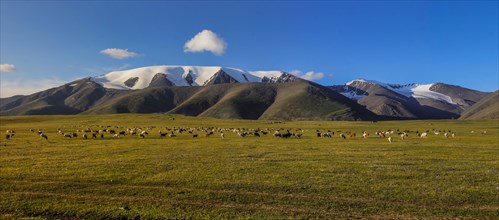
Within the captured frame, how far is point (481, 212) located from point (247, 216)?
38.9 ft

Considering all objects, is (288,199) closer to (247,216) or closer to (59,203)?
(247,216)

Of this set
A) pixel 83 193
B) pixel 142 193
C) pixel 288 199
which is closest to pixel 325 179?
pixel 288 199

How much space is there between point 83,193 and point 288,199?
39.5 feet

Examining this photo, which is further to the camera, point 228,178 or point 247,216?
point 228,178

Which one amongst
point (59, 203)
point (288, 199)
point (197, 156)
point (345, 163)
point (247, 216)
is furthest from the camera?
point (197, 156)

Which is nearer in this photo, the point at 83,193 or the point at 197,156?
the point at 83,193

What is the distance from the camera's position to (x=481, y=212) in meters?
19.0

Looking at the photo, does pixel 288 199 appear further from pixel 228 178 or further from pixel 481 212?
pixel 481 212

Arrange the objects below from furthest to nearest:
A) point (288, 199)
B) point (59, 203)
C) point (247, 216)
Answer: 1. point (288, 199)
2. point (59, 203)
3. point (247, 216)

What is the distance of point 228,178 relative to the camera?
26.6 metres

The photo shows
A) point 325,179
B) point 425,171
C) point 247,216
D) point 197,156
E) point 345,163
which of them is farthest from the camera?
point 197,156

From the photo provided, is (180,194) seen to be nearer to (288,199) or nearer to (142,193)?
(142,193)

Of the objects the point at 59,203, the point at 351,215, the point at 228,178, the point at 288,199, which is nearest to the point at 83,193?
the point at 59,203

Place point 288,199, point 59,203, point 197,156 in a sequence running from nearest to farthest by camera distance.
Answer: point 59,203 → point 288,199 → point 197,156
